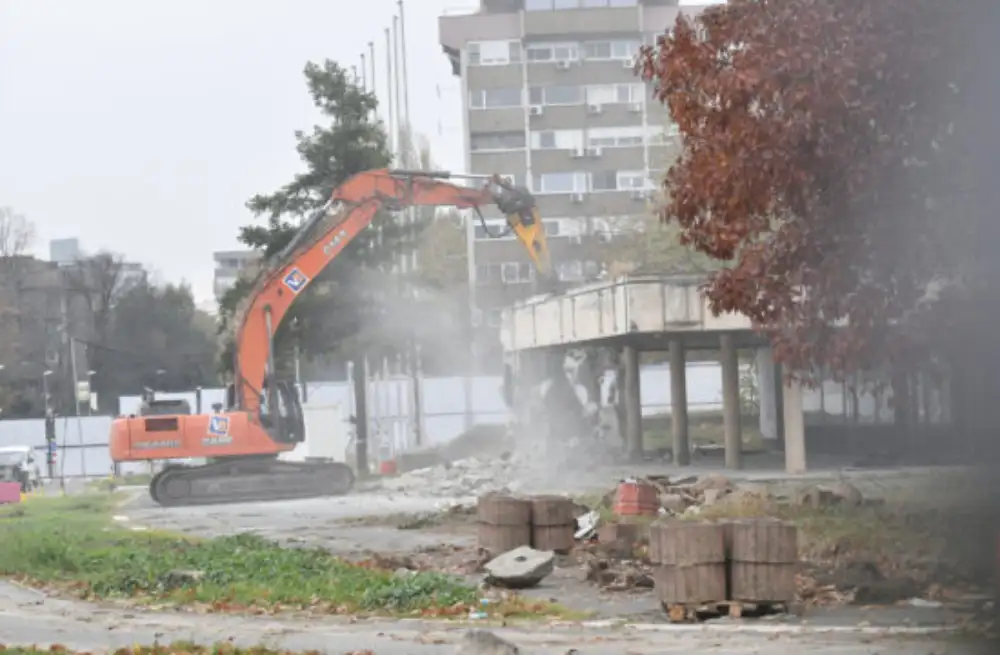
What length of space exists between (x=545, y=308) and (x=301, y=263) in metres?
10.8

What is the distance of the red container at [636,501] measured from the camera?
29.2 meters

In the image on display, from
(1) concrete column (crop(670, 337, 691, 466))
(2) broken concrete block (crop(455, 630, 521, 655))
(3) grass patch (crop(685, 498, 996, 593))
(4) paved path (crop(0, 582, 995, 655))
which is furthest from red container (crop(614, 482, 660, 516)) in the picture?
(1) concrete column (crop(670, 337, 691, 466))

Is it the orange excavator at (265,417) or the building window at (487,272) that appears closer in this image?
the orange excavator at (265,417)

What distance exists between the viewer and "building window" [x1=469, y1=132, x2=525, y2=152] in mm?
99875

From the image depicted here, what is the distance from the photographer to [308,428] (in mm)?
59344

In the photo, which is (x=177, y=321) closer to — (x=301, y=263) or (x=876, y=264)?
(x=301, y=263)

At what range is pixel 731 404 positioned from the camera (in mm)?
45594

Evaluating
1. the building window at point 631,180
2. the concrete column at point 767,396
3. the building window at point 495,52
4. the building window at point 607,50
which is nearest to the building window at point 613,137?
the building window at point 631,180

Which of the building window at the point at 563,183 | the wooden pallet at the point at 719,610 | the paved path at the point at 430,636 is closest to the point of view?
the paved path at the point at 430,636

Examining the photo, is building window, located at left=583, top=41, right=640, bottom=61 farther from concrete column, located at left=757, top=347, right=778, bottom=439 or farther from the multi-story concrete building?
concrete column, located at left=757, top=347, right=778, bottom=439

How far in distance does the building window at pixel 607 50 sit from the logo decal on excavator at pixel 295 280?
5675 cm

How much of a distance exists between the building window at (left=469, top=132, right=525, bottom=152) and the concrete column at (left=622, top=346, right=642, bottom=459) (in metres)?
45.7

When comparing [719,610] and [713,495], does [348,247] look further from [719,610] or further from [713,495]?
[719,610]

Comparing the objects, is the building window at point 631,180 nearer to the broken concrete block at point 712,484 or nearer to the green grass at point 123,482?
the green grass at point 123,482
